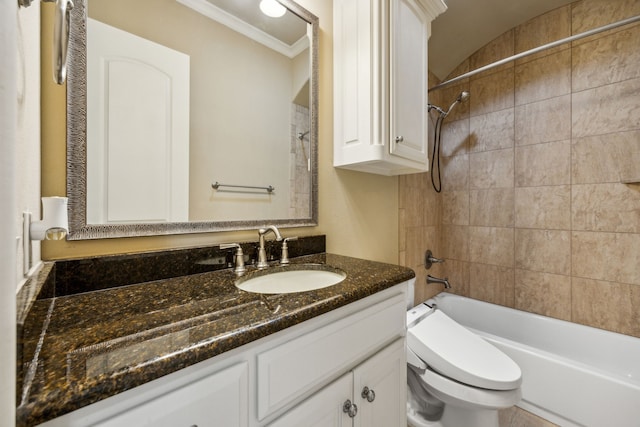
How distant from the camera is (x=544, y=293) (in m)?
1.83

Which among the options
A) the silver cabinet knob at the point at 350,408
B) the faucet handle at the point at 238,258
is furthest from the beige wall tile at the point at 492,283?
the faucet handle at the point at 238,258

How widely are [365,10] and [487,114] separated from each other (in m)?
1.41

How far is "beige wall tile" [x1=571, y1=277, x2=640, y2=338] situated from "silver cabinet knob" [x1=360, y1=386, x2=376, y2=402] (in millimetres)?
1748

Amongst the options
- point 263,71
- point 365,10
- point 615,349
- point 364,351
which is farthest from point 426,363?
point 365,10

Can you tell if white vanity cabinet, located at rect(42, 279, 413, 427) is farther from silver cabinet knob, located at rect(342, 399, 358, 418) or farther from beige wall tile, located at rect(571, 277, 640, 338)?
beige wall tile, located at rect(571, 277, 640, 338)

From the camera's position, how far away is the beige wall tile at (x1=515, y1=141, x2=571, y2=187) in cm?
175

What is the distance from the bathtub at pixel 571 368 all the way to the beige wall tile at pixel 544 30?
185 centimetres

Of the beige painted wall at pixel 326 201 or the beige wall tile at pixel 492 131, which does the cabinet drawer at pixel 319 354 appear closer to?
the beige painted wall at pixel 326 201

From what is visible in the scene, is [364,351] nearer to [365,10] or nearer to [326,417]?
[326,417]

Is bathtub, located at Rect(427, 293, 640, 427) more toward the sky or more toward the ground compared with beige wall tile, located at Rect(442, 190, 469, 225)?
more toward the ground

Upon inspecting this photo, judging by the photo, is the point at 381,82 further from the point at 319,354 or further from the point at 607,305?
the point at 607,305

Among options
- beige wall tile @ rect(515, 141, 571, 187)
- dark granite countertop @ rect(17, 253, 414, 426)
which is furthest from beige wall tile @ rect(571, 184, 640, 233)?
dark granite countertop @ rect(17, 253, 414, 426)

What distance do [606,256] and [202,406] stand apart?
2.26 metres

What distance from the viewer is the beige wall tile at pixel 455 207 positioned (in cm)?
218
